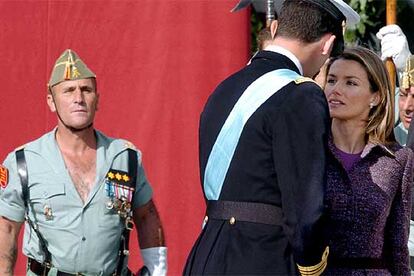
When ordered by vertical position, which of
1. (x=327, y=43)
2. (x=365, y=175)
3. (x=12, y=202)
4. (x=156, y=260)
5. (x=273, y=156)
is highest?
(x=327, y=43)

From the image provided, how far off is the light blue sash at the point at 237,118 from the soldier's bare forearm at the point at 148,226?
1.10 m

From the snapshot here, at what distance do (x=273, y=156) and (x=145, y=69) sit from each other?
2267 millimetres

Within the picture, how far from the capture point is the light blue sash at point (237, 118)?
3570 mm

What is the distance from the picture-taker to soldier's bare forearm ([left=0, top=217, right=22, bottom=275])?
453 cm

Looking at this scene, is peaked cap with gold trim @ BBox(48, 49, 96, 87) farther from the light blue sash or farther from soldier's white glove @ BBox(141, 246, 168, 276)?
the light blue sash

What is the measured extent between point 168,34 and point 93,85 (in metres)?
0.97

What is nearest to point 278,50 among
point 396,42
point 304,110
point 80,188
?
point 304,110

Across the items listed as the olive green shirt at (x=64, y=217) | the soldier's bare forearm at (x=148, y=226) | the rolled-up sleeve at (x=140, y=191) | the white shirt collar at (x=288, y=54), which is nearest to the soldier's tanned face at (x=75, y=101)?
the olive green shirt at (x=64, y=217)

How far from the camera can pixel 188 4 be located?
564 centimetres

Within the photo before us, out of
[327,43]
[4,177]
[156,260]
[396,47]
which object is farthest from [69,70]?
[396,47]

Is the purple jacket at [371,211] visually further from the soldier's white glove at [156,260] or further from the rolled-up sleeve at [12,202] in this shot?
the rolled-up sleeve at [12,202]

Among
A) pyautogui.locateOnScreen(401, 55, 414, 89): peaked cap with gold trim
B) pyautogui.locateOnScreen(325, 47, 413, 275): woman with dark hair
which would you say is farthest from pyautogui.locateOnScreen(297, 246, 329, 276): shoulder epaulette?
pyautogui.locateOnScreen(401, 55, 414, 89): peaked cap with gold trim

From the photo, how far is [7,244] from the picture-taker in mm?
4535

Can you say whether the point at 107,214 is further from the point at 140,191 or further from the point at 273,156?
the point at 273,156
